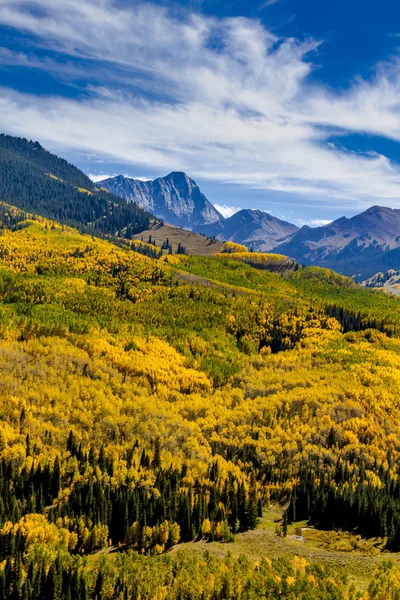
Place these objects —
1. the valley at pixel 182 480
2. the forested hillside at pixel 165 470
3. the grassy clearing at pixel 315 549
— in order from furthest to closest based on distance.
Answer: the grassy clearing at pixel 315 549, the valley at pixel 182 480, the forested hillside at pixel 165 470

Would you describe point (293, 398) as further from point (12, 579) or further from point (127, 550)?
point (12, 579)

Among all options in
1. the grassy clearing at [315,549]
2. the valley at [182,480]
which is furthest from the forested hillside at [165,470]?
the grassy clearing at [315,549]

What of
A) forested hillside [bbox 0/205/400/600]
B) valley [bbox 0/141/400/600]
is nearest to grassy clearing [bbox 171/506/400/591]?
valley [bbox 0/141/400/600]

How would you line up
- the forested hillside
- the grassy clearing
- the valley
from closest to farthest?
the forested hillside → the valley → the grassy clearing

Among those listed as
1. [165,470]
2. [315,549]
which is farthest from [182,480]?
[315,549]

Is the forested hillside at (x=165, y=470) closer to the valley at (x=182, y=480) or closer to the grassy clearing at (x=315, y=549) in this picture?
the valley at (x=182, y=480)

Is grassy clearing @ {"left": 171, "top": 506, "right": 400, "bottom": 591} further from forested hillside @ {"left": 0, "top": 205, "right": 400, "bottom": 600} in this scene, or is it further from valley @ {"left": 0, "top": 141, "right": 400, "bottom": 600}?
forested hillside @ {"left": 0, "top": 205, "right": 400, "bottom": 600}

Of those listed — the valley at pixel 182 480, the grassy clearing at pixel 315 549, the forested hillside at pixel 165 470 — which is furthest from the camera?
the grassy clearing at pixel 315 549

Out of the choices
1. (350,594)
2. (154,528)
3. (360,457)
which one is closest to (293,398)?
(360,457)

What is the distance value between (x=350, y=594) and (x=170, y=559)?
32.3 metres

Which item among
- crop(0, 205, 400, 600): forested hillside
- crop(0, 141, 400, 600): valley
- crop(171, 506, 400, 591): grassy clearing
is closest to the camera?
crop(0, 205, 400, 600): forested hillside

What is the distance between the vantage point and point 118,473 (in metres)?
116

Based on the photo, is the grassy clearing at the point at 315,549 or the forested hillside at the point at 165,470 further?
the grassy clearing at the point at 315,549

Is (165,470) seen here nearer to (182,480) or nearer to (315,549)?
(182,480)
